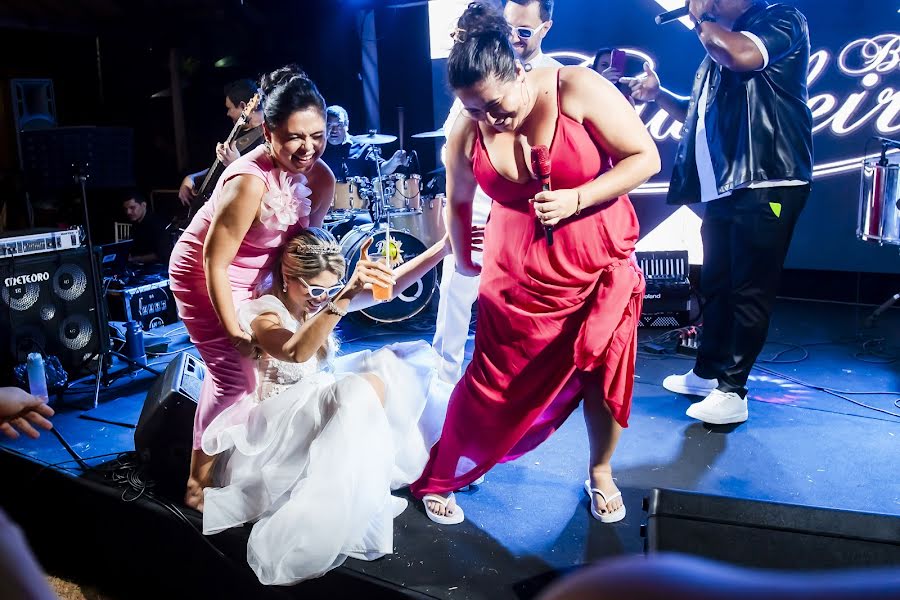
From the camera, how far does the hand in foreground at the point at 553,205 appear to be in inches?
87.5

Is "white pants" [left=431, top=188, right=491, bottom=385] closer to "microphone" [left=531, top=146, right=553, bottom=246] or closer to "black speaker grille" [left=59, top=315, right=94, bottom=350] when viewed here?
"microphone" [left=531, top=146, right=553, bottom=246]

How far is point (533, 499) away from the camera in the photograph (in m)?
2.88

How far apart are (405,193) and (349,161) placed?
0.85 m

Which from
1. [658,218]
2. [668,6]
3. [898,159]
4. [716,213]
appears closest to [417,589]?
[716,213]

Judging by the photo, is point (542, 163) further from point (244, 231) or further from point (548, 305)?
point (244, 231)

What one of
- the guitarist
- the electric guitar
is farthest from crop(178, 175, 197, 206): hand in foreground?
the guitarist

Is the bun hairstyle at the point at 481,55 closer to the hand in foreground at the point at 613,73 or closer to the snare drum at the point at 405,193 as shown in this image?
the hand in foreground at the point at 613,73

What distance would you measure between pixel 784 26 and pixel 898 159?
63.3 inches

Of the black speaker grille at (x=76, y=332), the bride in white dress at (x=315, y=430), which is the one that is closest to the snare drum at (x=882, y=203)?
the bride in white dress at (x=315, y=430)

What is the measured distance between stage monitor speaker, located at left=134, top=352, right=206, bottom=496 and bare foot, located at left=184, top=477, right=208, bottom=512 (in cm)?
14

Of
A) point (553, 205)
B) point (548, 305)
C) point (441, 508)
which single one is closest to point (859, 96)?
point (548, 305)

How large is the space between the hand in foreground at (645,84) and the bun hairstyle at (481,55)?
5.03ft

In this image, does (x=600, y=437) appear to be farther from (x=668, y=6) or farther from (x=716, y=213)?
(x=668, y=6)

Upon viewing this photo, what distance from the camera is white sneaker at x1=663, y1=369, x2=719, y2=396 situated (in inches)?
153
